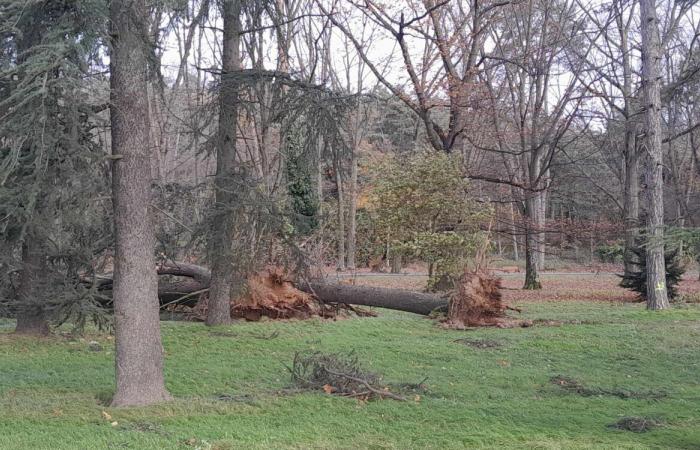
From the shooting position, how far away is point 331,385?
26.0ft

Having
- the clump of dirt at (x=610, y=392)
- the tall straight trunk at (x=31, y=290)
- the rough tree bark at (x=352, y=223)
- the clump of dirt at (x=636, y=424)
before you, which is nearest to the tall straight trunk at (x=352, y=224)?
the rough tree bark at (x=352, y=223)

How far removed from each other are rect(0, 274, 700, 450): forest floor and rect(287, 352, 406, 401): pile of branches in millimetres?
188

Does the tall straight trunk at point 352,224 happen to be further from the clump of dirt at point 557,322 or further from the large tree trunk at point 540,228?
the clump of dirt at point 557,322

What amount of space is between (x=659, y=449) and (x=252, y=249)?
26.1ft

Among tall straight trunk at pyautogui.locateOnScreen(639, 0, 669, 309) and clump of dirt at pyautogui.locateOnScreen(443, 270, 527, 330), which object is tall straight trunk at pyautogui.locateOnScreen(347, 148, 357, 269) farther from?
clump of dirt at pyautogui.locateOnScreen(443, 270, 527, 330)

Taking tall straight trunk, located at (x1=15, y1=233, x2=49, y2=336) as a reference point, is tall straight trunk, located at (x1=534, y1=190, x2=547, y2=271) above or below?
above

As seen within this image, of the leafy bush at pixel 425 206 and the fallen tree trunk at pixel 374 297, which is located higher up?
the leafy bush at pixel 425 206

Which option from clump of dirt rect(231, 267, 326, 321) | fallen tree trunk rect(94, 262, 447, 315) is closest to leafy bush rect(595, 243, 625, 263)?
fallen tree trunk rect(94, 262, 447, 315)

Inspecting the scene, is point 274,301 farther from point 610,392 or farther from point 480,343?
point 610,392

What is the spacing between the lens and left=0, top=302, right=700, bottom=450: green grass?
605 cm

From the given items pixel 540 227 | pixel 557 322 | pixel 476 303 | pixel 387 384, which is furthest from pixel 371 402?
pixel 540 227

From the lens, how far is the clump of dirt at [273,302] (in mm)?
13641

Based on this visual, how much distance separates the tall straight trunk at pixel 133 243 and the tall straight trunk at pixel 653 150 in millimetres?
13365

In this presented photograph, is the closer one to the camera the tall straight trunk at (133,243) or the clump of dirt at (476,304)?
the tall straight trunk at (133,243)
